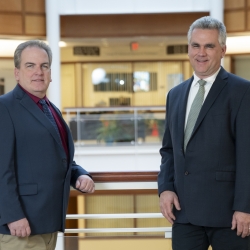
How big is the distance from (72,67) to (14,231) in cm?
1497

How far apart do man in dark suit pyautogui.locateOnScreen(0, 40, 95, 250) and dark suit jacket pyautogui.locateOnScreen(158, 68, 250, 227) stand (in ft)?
1.83

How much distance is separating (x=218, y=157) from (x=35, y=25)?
10.2 meters

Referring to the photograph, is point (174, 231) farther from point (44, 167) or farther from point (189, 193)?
point (44, 167)

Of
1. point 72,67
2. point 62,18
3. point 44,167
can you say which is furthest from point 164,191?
point 72,67

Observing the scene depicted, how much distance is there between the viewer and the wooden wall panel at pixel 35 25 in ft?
38.9

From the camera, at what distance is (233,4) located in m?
11.7

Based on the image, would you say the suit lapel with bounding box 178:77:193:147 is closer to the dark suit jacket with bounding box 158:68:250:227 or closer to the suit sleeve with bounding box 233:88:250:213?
the dark suit jacket with bounding box 158:68:250:227

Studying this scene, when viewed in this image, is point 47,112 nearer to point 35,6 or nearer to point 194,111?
point 194,111

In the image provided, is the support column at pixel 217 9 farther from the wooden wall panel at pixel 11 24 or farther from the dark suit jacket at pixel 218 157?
the dark suit jacket at pixel 218 157

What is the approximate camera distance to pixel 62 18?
40.5 ft

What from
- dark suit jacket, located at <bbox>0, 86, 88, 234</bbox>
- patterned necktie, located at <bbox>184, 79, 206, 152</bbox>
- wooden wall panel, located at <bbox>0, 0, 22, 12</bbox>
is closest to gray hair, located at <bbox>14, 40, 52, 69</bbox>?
dark suit jacket, located at <bbox>0, 86, 88, 234</bbox>

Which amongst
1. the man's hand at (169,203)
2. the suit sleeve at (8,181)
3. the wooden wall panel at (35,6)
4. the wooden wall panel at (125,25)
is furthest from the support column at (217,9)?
the suit sleeve at (8,181)

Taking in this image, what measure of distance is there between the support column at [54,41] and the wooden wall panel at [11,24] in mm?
758

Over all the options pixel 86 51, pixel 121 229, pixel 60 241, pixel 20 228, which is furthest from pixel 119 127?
pixel 20 228
